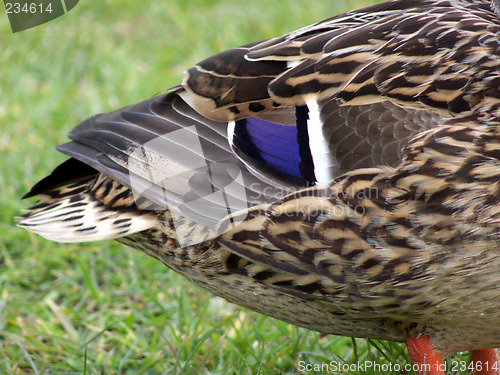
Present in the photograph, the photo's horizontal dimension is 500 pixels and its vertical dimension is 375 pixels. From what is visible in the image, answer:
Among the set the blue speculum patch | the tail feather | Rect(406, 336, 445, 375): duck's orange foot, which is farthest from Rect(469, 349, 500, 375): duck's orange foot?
the tail feather

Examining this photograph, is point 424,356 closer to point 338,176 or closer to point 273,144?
point 338,176

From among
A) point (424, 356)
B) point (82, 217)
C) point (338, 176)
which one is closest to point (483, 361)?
point (424, 356)

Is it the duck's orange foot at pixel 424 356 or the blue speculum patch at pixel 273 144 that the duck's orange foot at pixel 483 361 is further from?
the blue speculum patch at pixel 273 144

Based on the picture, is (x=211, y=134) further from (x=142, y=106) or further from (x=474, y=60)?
(x=474, y=60)

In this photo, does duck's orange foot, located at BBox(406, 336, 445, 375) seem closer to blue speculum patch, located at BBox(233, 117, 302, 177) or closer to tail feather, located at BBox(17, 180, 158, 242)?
blue speculum patch, located at BBox(233, 117, 302, 177)

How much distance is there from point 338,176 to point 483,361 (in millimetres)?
1257

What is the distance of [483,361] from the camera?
3.12 metres

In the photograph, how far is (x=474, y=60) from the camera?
241cm

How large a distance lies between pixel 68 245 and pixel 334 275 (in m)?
2.04

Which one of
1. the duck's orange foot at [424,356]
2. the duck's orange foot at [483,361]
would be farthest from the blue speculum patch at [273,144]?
the duck's orange foot at [483,361]

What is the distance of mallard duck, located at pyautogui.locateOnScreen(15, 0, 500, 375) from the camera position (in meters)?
2.34

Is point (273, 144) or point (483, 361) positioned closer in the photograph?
point (273, 144)

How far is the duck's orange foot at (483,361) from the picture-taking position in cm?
312

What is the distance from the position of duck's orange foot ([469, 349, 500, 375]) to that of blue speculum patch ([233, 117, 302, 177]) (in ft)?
4.16
